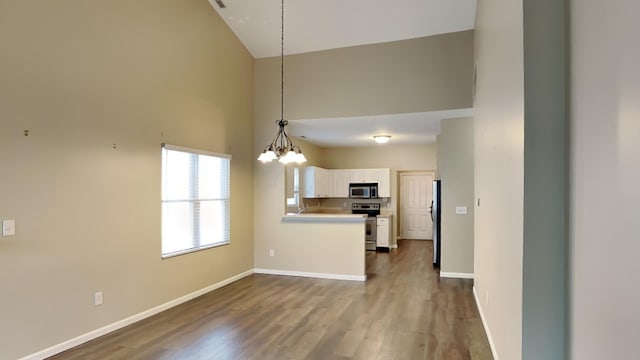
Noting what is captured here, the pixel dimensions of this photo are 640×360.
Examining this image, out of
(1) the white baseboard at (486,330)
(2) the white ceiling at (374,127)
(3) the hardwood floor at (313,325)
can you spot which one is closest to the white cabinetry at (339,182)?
(2) the white ceiling at (374,127)

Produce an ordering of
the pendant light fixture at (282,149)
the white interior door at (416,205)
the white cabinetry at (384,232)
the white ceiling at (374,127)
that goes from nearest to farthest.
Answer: the pendant light fixture at (282,149), the white ceiling at (374,127), the white cabinetry at (384,232), the white interior door at (416,205)

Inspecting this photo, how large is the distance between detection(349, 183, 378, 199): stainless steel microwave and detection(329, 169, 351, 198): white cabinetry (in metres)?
0.23

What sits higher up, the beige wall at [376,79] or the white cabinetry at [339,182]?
the beige wall at [376,79]

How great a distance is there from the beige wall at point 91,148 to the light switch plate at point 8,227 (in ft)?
0.13

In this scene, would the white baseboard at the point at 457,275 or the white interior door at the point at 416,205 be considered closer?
the white baseboard at the point at 457,275

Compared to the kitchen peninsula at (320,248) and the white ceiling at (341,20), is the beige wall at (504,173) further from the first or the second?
the kitchen peninsula at (320,248)

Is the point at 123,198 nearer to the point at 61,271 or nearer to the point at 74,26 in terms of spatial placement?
the point at 61,271

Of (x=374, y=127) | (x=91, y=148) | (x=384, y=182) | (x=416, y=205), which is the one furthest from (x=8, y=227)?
(x=416, y=205)

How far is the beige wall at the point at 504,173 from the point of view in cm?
217

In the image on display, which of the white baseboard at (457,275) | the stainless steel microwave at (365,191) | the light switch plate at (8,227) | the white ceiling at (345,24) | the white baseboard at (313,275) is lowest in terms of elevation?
the white baseboard at (313,275)

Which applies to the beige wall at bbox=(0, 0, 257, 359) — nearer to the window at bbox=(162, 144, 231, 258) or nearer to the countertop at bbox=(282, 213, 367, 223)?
the window at bbox=(162, 144, 231, 258)

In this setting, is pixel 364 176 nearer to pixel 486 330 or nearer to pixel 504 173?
pixel 486 330

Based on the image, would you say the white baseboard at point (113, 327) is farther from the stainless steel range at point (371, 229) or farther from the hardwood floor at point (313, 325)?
the stainless steel range at point (371, 229)

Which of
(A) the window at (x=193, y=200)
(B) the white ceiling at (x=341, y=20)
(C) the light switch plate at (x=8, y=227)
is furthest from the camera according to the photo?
(B) the white ceiling at (x=341, y=20)
